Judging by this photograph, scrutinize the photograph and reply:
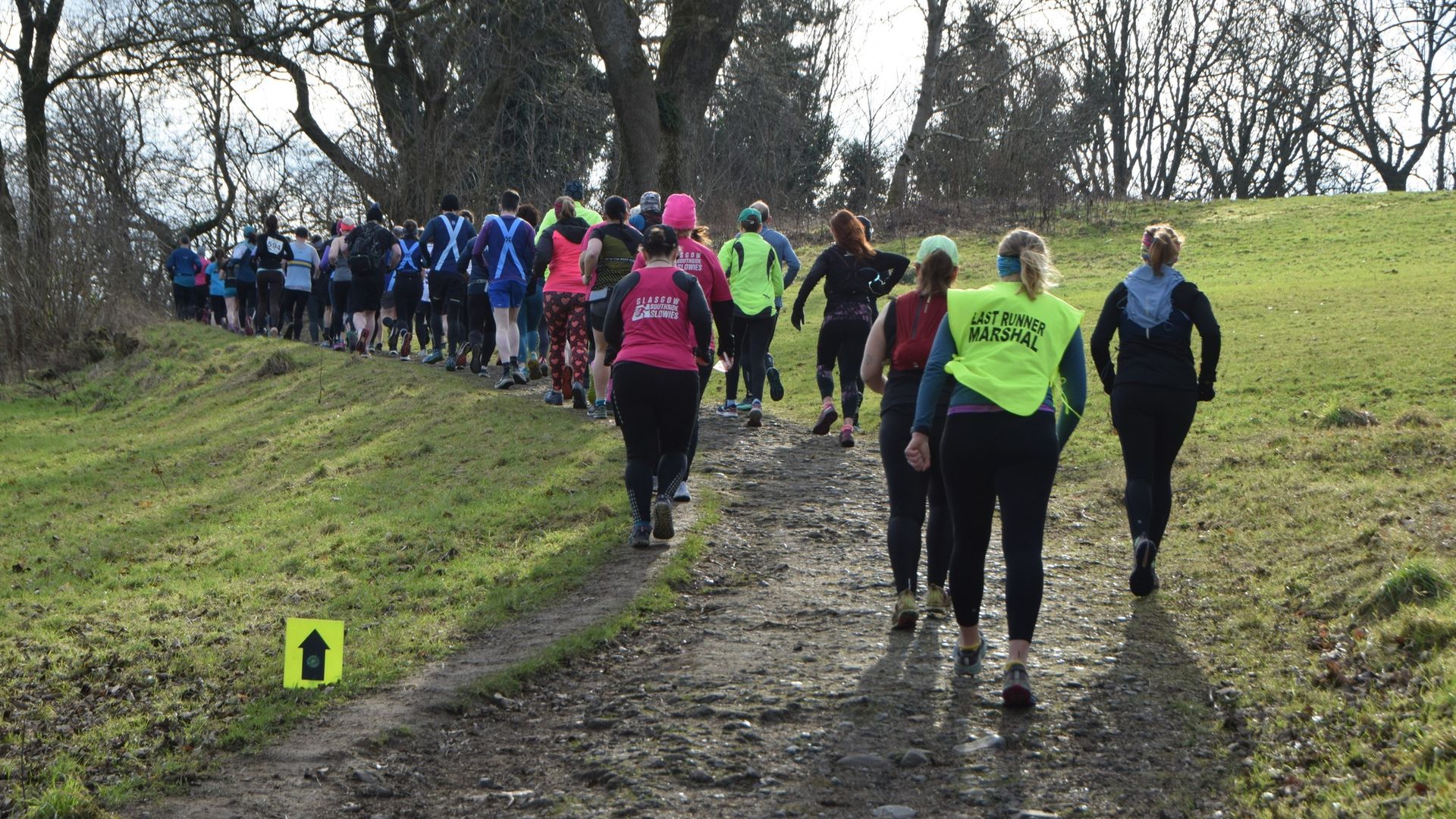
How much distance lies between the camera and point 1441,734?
4938 millimetres

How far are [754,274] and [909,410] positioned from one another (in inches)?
221

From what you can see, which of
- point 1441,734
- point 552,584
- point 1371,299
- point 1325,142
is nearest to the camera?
point 1441,734

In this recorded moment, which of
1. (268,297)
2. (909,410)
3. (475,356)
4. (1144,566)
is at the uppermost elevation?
(268,297)

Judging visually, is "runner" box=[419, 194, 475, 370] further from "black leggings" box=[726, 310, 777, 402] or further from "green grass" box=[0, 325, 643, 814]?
"black leggings" box=[726, 310, 777, 402]

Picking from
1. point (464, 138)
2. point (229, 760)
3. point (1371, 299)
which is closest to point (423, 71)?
point (464, 138)

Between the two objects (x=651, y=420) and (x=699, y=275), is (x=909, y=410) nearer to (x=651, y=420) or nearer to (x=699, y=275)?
(x=651, y=420)

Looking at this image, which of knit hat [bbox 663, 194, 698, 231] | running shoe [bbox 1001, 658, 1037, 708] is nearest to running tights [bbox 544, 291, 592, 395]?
knit hat [bbox 663, 194, 698, 231]

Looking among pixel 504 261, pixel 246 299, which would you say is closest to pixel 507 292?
pixel 504 261

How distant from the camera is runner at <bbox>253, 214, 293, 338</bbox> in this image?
70.6 ft

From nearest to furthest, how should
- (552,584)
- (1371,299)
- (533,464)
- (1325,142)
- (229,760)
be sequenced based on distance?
1. (229,760)
2. (552,584)
3. (533,464)
4. (1371,299)
5. (1325,142)

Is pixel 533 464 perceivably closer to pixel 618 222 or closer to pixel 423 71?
pixel 618 222

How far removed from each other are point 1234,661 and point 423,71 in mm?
22987

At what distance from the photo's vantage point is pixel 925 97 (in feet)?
123

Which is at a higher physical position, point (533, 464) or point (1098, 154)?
point (1098, 154)
